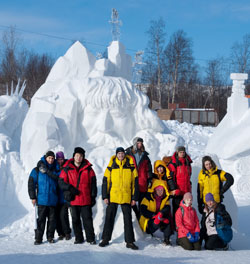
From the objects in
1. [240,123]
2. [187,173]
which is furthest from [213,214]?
[240,123]

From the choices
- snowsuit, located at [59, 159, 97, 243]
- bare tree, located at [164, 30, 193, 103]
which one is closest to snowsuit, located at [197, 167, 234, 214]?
snowsuit, located at [59, 159, 97, 243]

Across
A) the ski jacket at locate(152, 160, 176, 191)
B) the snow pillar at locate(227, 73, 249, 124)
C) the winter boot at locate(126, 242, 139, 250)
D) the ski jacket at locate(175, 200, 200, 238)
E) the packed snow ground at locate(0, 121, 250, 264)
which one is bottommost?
the packed snow ground at locate(0, 121, 250, 264)

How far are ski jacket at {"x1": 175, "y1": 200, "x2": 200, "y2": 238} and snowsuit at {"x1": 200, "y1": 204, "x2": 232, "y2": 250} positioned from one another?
0.19 metres

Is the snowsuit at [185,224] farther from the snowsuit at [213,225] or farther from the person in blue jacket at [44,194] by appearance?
the person in blue jacket at [44,194]

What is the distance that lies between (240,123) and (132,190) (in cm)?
785

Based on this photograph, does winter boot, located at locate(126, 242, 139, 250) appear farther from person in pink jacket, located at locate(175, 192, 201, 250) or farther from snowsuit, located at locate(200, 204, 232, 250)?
snowsuit, located at locate(200, 204, 232, 250)

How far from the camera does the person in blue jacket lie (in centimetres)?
458

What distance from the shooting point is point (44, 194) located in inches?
180

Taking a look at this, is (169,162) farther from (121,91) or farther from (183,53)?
(183,53)

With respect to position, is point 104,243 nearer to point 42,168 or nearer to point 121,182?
point 121,182

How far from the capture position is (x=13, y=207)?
6289mm

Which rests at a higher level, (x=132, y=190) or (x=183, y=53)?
(x=183, y=53)

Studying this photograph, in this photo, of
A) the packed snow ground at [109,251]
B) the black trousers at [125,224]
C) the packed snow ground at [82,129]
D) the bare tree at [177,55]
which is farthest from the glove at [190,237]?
the bare tree at [177,55]

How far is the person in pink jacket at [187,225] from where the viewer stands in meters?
4.50
